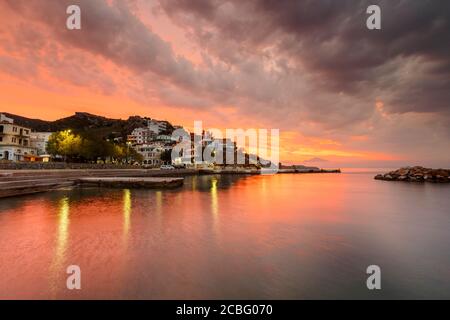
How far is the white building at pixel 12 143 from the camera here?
6077 centimetres

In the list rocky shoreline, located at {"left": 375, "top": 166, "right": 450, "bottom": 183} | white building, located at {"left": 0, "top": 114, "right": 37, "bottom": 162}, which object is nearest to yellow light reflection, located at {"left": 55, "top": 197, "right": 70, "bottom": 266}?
white building, located at {"left": 0, "top": 114, "right": 37, "bottom": 162}

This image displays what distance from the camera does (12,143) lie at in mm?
62312

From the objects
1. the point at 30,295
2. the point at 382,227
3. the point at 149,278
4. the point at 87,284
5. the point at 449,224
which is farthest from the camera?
the point at 449,224

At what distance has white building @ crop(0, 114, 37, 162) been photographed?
60769 millimetres

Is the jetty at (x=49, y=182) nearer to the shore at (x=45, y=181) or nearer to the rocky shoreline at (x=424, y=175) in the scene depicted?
the shore at (x=45, y=181)

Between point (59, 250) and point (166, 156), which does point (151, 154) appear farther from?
point (59, 250)

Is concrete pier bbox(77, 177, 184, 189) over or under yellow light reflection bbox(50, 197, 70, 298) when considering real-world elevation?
over

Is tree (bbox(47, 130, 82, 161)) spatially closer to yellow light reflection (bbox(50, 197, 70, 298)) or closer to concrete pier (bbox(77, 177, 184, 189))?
concrete pier (bbox(77, 177, 184, 189))

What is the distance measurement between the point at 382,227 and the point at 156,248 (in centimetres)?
1579

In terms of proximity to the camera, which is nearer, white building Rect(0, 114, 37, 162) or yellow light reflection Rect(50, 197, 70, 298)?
yellow light reflection Rect(50, 197, 70, 298)

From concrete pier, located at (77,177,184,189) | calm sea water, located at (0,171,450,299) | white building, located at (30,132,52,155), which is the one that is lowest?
calm sea water, located at (0,171,450,299)
